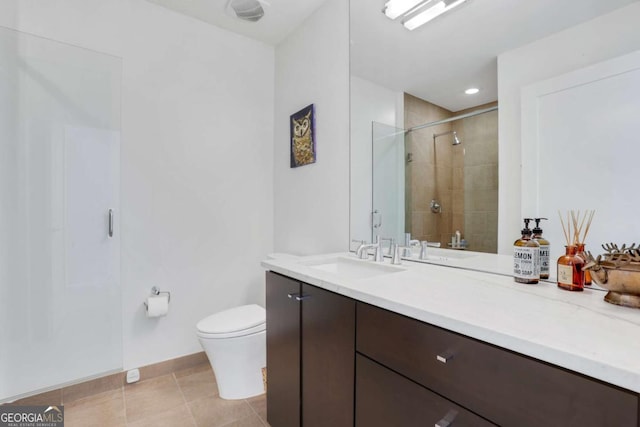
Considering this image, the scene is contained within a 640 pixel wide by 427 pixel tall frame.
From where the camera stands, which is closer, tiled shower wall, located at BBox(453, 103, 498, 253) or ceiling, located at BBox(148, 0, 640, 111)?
ceiling, located at BBox(148, 0, 640, 111)

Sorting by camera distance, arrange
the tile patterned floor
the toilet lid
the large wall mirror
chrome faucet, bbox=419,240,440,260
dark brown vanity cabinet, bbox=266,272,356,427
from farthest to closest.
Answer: the toilet lid
the tile patterned floor
chrome faucet, bbox=419,240,440,260
the large wall mirror
dark brown vanity cabinet, bbox=266,272,356,427

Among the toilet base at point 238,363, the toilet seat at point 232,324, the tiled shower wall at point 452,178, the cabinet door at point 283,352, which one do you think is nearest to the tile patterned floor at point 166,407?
the toilet base at point 238,363

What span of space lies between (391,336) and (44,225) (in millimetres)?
1971

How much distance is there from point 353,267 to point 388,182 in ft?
1.78

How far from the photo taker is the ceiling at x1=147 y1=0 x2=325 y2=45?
2.10 m

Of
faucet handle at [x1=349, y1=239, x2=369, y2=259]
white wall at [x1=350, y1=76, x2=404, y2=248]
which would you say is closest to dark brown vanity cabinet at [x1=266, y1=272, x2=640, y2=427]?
faucet handle at [x1=349, y1=239, x2=369, y2=259]

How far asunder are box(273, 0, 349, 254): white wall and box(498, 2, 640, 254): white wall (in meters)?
0.95

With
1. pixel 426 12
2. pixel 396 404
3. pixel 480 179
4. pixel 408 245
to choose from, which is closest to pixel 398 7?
pixel 426 12

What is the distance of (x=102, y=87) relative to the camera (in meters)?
1.89

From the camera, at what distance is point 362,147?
1.91m

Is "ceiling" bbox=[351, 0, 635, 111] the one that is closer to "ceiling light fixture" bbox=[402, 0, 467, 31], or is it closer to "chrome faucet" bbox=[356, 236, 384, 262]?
"ceiling light fixture" bbox=[402, 0, 467, 31]

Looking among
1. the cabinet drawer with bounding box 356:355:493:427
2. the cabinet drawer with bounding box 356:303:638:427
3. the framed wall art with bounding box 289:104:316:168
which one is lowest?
the cabinet drawer with bounding box 356:355:493:427

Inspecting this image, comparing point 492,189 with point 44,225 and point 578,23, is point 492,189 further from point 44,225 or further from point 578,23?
point 44,225

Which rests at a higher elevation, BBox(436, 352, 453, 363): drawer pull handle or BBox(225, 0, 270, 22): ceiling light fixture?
BBox(225, 0, 270, 22): ceiling light fixture
